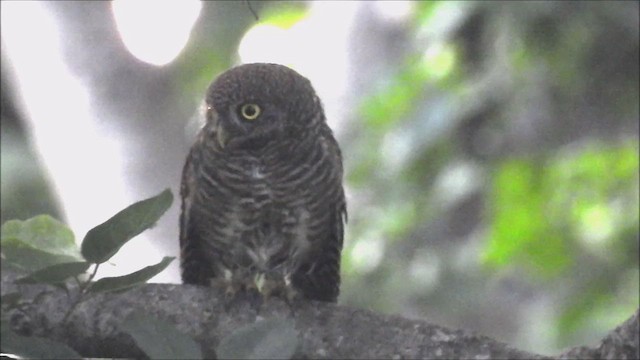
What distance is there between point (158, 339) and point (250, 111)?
1977 mm

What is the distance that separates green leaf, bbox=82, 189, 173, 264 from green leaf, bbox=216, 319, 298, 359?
24 centimetres

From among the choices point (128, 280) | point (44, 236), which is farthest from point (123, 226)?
point (44, 236)

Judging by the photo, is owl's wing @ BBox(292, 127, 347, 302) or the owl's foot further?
owl's wing @ BBox(292, 127, 347, 302)

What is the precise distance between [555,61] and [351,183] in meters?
1.31

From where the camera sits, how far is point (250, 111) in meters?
3.79

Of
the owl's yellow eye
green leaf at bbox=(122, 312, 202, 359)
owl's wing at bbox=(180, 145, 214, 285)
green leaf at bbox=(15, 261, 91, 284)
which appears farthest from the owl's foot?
green leaf at bbox=(122, 312, 202, 359)

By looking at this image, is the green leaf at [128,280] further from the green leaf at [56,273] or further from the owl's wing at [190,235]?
the owl's wing at [190,235]

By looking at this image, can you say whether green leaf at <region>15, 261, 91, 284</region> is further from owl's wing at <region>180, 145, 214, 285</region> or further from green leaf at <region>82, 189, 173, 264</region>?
owl's wing at <region>180, 145, 214, 285</region>

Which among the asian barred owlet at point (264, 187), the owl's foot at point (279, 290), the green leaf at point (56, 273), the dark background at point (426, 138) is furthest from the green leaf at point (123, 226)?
the dark background at point (426, 138)

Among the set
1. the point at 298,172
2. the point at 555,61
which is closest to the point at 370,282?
the point at 555,61

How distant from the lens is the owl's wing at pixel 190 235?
3.83 meters

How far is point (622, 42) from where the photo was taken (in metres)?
5.25

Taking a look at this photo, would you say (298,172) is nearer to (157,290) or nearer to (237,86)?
(237,86)

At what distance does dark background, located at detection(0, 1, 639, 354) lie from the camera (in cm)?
538
